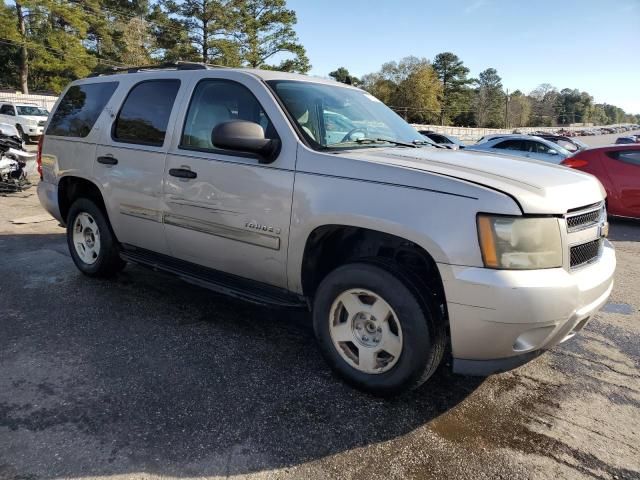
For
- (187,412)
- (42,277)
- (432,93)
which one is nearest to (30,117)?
(42,277)

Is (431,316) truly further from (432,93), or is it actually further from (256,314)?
(432,93)

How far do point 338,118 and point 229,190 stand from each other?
3.08ft

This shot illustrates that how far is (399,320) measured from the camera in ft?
8.77

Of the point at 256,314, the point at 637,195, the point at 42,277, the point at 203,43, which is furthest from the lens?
the point at 203,43

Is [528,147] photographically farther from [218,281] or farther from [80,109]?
[218,281]

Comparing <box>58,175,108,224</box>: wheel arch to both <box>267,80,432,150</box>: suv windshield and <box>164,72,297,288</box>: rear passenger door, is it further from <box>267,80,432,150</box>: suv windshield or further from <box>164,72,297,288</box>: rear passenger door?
<box>267,80,432,150</box>: suv windshield

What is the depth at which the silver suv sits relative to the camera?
245cm

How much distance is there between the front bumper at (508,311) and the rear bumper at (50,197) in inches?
168

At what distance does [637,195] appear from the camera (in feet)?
28.5

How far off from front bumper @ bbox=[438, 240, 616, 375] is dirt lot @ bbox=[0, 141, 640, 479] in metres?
0.45

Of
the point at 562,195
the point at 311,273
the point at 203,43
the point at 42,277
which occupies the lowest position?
the point at 42,277

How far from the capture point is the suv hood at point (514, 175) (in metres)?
2.51

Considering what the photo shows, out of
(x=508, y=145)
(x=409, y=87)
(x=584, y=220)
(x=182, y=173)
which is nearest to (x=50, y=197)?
(x=182, y=173)

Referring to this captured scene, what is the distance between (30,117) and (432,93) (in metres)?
82.0
